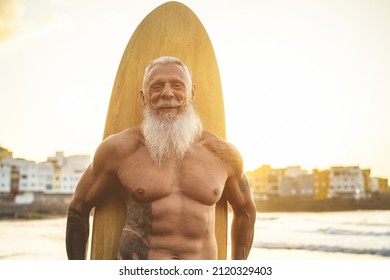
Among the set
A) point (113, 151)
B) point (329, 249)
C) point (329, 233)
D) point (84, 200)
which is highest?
point (113, 151)

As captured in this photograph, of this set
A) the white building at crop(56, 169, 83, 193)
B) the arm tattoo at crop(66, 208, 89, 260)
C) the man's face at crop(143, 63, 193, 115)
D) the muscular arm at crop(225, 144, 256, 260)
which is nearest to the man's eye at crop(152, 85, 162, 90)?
the man's face at crop(143, 63, 193, 115)

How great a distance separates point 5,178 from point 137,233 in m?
4.77

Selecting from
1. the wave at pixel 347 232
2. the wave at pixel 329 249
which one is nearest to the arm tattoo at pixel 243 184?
the wave at pixel 329 249

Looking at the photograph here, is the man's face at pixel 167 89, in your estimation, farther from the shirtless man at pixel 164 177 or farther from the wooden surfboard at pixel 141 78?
the wooden surfboard at pixel 141 78

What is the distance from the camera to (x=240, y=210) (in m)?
1.54

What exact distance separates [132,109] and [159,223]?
471mm

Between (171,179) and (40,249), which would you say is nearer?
(171,179)

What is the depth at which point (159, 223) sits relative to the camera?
130 centimetres

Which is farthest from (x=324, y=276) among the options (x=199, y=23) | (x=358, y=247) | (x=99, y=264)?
(x=358, y=247)

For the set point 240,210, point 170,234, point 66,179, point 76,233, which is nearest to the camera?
point 170,234

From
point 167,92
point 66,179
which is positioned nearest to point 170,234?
point 167,92

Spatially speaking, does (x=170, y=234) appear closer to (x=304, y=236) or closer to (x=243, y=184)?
(x=243, y=184)

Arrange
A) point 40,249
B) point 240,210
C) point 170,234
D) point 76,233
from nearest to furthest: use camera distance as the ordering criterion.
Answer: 1. point 170,234
2. point 76,233
3. point 240,210
4. point 40,249

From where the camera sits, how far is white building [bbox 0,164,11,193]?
4.46 metres
